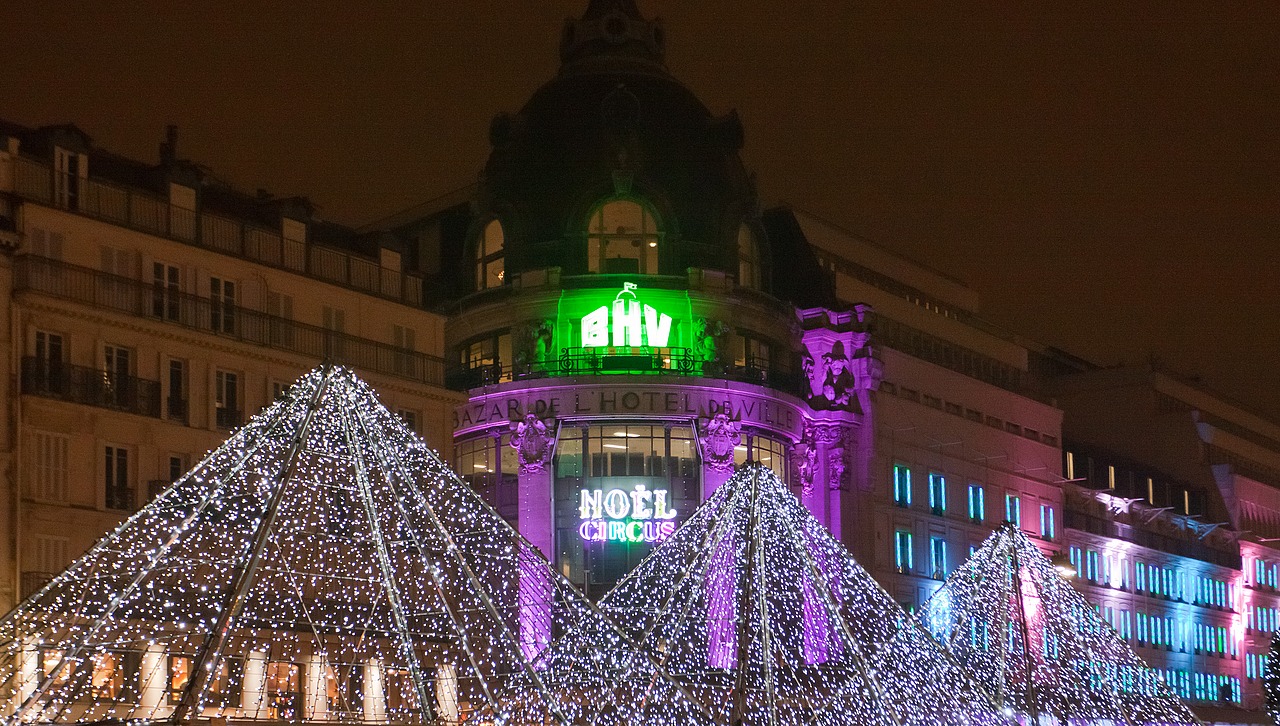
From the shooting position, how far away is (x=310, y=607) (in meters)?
75.2

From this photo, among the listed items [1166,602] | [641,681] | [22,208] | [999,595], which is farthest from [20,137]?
[1166,602]

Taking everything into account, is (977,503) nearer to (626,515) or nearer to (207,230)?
(626,515)

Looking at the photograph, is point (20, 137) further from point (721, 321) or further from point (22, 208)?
point (721, 321)

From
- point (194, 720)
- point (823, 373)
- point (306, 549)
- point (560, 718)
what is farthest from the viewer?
point (823, 373)

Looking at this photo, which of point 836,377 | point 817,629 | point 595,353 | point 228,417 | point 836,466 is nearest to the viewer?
point 228,417

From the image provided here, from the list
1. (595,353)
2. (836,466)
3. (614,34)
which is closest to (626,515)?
(595,353)

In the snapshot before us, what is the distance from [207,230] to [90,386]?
28.1 feet

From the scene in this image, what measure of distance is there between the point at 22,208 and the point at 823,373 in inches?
1879

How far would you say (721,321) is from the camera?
101375mm

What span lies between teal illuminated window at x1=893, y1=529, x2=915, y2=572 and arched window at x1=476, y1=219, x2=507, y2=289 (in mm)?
25125

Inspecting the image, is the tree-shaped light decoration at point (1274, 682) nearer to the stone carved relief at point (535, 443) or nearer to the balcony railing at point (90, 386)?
the stone carved relief at point (535, 443)

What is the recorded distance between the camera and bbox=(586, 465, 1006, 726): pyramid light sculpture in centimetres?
5359

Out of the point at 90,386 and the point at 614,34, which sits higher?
the point at 614,34

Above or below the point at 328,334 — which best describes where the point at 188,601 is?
below
